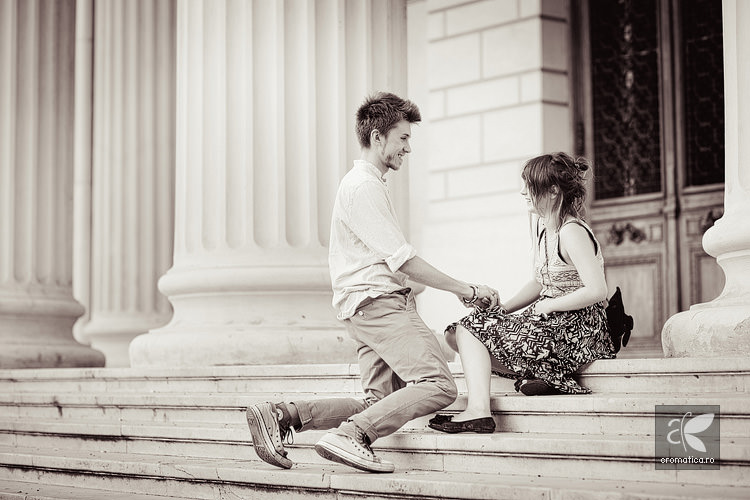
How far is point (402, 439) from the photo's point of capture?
21.4 feet

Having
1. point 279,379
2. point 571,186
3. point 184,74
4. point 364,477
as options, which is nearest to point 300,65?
point 184,74

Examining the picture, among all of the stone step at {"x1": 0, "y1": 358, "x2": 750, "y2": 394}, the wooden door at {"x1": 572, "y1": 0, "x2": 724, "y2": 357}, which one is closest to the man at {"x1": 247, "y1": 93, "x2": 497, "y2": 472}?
the stone step at {"x1": 0, "y1": 358, "x2": 750, "y2": 394}

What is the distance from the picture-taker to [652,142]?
13109 millimetres

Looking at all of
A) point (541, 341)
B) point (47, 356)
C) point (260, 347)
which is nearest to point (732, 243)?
Result: point (541, 341)

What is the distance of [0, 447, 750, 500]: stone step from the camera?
5.34 metres

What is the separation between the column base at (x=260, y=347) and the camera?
8984mm

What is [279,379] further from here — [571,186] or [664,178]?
[664,178]

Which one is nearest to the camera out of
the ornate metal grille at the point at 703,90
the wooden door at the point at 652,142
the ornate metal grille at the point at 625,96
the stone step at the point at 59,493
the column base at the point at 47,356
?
the stone step at the point at 59,493

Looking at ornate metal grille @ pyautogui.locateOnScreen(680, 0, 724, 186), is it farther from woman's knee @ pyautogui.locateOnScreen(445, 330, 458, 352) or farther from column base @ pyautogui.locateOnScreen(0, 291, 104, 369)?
woman's knee @ pyautogui.locateOnScreen(445, 330, 458, 352)

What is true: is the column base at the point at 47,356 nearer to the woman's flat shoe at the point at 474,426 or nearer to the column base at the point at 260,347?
the column base at the point at 260,347

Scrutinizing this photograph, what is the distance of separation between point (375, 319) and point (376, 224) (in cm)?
48

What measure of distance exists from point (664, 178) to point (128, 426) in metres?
6.88

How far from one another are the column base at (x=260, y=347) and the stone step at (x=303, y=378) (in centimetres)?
29

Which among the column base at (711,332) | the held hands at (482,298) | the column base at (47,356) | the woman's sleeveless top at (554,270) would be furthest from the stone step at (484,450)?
the column base at (47,356)
